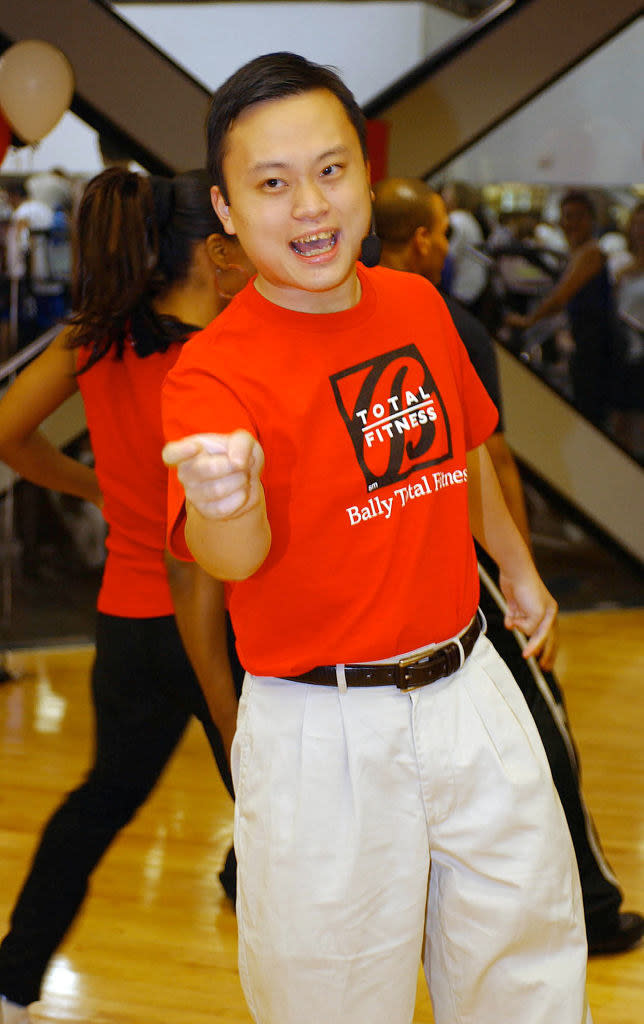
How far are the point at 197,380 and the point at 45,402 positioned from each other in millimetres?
885

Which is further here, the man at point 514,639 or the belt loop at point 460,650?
the man at point 514,639

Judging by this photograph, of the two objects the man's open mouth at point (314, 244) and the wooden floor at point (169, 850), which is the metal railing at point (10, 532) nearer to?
the wooden floor at point (169, 850)

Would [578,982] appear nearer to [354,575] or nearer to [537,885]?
[537,885]

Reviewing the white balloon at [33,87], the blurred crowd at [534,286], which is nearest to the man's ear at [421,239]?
the white balloon at [33,87]

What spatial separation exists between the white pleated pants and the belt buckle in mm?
14

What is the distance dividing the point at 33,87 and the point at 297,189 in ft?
10.4

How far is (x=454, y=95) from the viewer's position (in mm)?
5031

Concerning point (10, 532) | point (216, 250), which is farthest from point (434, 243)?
point (10, 532)

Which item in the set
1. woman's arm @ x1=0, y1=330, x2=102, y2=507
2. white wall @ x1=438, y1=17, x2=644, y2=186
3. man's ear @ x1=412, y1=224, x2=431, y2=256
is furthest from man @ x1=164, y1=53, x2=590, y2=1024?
white wall @ x1=438, y1=17, x2=644, y2=186

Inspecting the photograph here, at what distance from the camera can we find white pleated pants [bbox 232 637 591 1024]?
135cm

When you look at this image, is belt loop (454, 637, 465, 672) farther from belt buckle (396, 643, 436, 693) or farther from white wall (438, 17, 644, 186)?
white wall (438, 17, 644, 186)

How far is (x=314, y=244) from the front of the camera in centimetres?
130

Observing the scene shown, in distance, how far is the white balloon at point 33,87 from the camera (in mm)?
4086

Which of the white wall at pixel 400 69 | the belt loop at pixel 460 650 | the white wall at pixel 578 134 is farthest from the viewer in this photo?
the white wall at pixel 578 134
